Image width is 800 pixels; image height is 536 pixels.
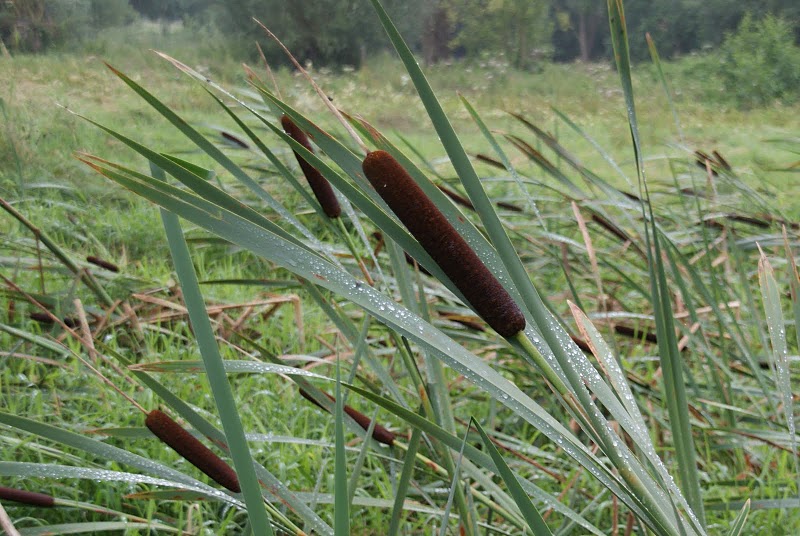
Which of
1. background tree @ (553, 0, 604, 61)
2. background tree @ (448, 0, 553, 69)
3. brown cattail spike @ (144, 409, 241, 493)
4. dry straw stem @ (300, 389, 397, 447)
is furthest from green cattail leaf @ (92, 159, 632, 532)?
background tree @ (553, 0, 604, 61)

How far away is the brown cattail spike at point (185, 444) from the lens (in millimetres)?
425

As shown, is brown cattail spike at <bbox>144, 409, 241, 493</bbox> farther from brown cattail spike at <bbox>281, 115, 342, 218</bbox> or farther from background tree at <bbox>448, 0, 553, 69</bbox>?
background tree at <bbox>448, 0, 553, 69</bbox>

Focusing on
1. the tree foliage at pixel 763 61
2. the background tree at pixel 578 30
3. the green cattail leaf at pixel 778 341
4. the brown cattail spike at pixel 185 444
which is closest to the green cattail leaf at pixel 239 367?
the brown cattail spike at pixel 185 444

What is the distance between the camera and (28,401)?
118 cm

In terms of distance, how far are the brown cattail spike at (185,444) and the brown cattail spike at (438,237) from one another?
200mm

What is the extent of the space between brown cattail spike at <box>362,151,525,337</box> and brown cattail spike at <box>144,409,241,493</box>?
20 cm

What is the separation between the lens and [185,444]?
1.43 ft

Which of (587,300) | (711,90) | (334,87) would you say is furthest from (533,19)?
(587,300)

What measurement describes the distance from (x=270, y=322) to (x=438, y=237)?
4.43 ft

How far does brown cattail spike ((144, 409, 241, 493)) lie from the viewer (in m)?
0.42

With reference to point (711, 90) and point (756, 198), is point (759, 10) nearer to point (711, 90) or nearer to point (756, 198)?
point (711, 90)

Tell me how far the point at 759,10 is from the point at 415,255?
9.69 m

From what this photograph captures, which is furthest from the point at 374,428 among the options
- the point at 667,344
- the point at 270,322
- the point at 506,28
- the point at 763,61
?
the point at 763,61

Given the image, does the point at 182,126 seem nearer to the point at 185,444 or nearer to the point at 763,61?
the point at 185,444
